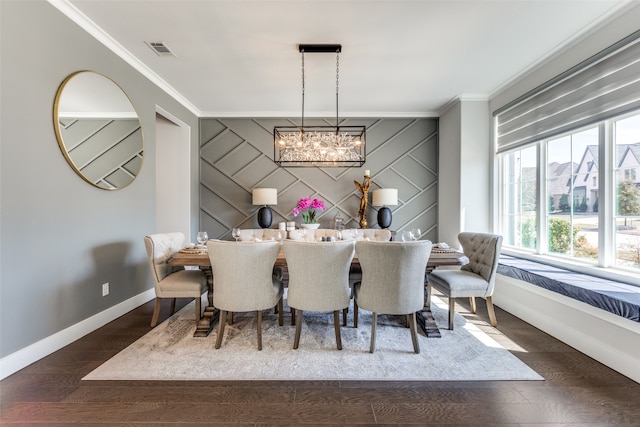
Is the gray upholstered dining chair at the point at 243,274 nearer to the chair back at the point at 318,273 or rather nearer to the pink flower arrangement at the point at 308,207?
the chair back at the point at 318,273

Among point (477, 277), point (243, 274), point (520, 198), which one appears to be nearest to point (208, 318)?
point (243, 274)

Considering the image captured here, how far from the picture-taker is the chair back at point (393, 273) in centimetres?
185

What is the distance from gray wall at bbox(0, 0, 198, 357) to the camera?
1700 millimetres

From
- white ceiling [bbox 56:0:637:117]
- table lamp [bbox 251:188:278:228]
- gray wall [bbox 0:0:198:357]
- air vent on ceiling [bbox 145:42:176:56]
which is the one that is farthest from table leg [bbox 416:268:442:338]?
air vent on ceiling [bbox 145:42:176:56]

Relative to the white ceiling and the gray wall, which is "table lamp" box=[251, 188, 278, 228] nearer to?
the white ceiling

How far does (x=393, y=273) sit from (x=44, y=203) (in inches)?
108

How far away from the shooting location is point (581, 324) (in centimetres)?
204

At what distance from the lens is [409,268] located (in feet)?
6.17

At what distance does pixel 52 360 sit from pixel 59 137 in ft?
5.66

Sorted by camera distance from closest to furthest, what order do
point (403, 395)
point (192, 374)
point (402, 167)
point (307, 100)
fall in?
point (403, 395) → point (192, 374) → point (307, 100) → point (402, 167)

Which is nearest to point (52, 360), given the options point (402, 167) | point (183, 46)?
point (183, 46)

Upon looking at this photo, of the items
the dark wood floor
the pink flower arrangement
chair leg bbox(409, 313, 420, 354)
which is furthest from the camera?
the pink flower arrangement

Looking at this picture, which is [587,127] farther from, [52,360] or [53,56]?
[52,360]

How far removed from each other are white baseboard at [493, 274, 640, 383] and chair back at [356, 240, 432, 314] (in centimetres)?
135
